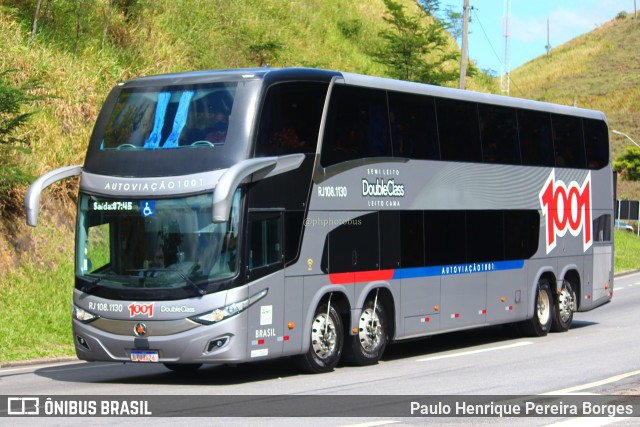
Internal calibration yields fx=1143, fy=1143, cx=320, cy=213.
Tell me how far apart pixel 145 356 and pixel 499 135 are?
29.1ft

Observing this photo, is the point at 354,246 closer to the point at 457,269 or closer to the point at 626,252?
the point at 457,269

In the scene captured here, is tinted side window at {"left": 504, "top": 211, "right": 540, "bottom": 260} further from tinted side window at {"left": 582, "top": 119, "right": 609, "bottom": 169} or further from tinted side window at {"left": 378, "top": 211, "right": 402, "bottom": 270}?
tinted side window at {"left": 378, "top": 211, "right": 402, "bottom": 270}

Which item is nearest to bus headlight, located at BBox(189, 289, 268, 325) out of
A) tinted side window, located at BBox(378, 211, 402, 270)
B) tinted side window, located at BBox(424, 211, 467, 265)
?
tinted side window, located at BBox(378, 211, 402, 270)

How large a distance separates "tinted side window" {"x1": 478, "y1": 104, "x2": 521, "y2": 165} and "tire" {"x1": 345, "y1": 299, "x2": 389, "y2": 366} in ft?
14.0

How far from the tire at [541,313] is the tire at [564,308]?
7.0 inches

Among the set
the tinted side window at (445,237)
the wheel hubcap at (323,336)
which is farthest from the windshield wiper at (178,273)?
the tinted side window at (445,237)

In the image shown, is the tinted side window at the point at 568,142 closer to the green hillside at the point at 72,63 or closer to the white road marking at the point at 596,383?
the white road marking at the point at 596,383

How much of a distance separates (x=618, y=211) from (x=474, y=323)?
43304 millimetres

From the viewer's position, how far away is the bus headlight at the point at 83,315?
14836mm

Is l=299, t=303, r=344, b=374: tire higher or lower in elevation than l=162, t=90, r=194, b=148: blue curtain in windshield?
lower

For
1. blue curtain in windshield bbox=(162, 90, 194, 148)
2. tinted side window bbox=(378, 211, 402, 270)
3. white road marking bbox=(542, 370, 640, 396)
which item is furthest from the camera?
tinted side window bbox=(378, 211, 402, 270)

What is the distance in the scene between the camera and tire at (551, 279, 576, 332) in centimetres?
2272

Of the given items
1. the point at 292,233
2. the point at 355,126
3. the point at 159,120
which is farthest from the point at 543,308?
the point at 159,120

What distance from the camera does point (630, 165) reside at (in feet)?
308
